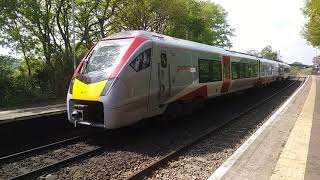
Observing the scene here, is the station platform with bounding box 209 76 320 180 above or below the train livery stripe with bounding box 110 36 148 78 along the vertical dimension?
below

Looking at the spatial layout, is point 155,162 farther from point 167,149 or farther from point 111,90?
point 111,90

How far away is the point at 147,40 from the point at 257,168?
507 cm

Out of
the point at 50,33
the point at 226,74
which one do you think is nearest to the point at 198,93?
the point at 226,74

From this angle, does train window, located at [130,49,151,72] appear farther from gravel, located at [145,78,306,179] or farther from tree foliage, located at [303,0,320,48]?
tree foliage, located at [303,0,320,48]

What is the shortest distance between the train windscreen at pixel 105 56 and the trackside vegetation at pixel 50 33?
16.5 metres

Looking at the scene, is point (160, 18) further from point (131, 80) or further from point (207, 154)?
point (207, 154)

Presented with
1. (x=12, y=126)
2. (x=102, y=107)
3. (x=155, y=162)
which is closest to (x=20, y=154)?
(x=12, y=126)

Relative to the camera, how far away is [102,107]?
32.3 feet

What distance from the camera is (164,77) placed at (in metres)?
11.7

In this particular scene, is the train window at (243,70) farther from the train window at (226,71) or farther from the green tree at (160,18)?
the green tree at (160,18)

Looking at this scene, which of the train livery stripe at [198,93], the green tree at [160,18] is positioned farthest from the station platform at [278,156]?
the green tree at [160,18]

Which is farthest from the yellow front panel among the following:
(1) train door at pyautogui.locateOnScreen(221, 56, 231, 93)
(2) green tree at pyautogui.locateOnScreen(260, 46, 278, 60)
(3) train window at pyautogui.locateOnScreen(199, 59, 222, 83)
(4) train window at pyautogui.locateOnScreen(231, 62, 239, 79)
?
(2) green tree at pyautogui.locateOnScreen(260, 46, 278, 60)

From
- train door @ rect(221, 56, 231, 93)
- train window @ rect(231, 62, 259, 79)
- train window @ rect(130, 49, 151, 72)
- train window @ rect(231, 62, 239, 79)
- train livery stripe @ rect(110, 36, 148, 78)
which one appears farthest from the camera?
train window @ rect(231, 62, 259, 79)

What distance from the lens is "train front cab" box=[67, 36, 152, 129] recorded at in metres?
9.58
